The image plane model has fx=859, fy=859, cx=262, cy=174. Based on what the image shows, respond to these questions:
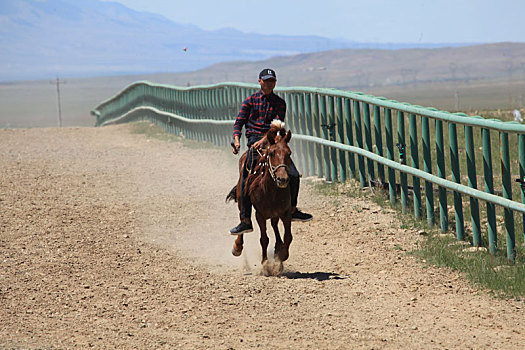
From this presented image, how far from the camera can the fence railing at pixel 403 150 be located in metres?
9.30

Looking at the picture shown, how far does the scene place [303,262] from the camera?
10.0m

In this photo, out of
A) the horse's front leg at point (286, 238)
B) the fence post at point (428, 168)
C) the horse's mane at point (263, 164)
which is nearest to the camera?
the horse's mane at point (263, 164)

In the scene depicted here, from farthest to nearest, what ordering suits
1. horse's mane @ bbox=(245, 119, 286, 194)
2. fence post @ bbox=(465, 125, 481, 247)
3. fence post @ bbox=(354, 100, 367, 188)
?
fence post @ bbox=(354, 100, 367, 188)
fence post @ bbox=(465, 125, 481, 247)
horse's mane @ bbox=(245, 119, 286, 194)

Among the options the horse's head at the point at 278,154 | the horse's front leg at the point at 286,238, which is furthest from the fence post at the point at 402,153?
the horse's head at the point at 278,154

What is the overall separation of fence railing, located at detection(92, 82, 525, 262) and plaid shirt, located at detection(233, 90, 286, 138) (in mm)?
1960

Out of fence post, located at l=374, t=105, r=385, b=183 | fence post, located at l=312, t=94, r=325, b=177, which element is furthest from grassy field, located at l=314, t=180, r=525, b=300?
fence post, located at l=312, t=94, r=325, b=177

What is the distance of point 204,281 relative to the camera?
29.7ft

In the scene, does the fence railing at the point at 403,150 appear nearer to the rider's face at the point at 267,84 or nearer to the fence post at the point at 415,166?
the fence post at the point at 415,166

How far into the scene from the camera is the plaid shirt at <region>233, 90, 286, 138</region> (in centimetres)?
949

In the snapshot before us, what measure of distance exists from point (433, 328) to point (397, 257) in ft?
8.32

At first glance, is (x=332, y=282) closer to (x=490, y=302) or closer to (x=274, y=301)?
(x=274, y=301)

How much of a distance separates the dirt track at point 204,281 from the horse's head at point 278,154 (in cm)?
114

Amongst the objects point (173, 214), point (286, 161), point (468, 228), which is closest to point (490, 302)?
point (286, 161)

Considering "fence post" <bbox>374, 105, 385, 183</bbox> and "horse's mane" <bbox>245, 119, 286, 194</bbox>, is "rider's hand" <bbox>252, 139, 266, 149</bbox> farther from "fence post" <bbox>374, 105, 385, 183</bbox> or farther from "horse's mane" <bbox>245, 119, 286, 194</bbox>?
"fence post" <bbox>374, 105, 385, 183</bbox>
